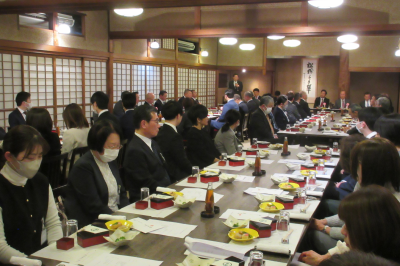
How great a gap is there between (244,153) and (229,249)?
8.39 ft

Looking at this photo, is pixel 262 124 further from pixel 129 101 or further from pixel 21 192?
pixel 21 192

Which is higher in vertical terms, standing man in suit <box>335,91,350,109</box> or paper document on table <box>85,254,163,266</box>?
standing man in suit <box>335,91,350,109</box>

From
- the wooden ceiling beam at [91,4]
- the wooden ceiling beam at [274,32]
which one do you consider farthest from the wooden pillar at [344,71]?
the wooden ceiling beam at [91,4]

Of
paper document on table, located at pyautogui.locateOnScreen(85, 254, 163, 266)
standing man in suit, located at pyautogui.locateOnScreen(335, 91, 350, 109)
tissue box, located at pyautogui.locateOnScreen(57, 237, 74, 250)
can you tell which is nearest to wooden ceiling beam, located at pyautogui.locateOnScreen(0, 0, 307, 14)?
tissue box, located at pyautogui.locateOnScreen(57, 237, 74, 250)

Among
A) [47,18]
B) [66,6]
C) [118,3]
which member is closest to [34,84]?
[47,18]

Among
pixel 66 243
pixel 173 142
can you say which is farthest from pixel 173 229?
pixel 173 142

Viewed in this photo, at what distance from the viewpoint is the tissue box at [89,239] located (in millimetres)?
1732

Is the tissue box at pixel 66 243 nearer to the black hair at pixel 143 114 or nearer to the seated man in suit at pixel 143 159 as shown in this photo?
the seated man in suit at pixel 143 159

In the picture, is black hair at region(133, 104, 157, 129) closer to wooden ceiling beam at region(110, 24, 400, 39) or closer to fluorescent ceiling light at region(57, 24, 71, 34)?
fluorescent ceiling light at region(57, 24, 71, 34)

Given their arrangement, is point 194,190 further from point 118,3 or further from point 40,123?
point 118,3

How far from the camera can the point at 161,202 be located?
2301 millimetres

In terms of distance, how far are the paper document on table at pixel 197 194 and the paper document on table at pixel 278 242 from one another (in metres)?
0.63

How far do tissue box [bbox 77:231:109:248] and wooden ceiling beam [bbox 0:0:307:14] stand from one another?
3.54 meters

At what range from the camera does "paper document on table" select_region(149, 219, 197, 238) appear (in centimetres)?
192
